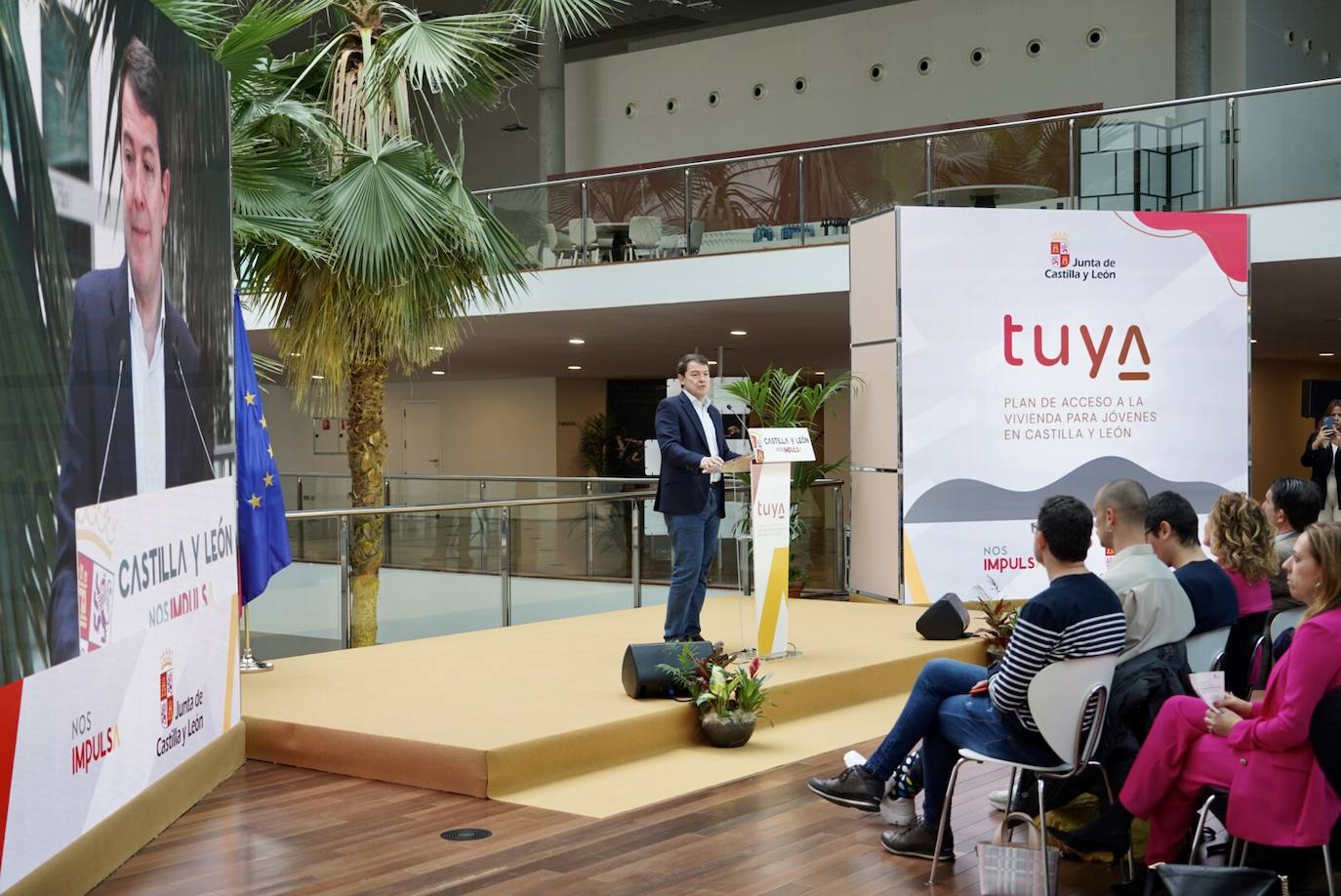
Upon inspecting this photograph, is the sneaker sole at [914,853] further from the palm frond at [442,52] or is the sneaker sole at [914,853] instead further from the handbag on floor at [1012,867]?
the palm frond at [442,52]

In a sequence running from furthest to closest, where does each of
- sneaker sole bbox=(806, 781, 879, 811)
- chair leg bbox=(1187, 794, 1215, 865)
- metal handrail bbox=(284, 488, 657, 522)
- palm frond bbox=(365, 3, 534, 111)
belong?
palm frond bbox=(365, 3, 534, 111) < metal handrail bbox=(284, 488, 657, 522) < sneaker sole bbox=(806, 781, 879, 811) < chair leg bbox=(1187, 794, 1215, 865)

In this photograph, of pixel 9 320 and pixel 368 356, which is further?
pixel 368 356

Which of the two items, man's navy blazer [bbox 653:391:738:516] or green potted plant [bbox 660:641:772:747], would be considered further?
man's navy blazer [bbox 653:391:738:516]

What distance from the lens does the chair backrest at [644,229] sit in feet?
41.8

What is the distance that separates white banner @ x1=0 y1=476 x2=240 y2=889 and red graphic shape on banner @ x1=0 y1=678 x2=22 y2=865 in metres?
0.02

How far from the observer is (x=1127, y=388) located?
8.93m

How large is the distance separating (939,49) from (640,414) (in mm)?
8433

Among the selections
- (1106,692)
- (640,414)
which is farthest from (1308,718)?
(640,414)

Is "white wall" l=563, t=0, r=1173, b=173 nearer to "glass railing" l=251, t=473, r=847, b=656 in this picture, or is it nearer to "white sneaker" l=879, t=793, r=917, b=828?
"glass railing" l=251, t=473, r=847, b=656

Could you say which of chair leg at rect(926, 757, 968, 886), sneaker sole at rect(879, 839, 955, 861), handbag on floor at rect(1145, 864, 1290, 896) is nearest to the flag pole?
sneaker sole at rect(879, 839, 955, 861)

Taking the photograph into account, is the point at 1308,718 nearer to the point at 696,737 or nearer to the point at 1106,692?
the point at 1106,692

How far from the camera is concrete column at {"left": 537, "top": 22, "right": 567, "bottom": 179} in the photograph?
770 inches

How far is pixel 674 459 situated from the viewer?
6629 millimetres

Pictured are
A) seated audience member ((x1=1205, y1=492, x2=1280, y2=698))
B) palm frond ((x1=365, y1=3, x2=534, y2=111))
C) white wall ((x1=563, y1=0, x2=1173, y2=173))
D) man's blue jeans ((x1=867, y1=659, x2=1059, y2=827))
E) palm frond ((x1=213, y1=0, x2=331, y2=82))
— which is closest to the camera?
man's blue jeans ((x1=867, y1=659, x2=1059, y2=827))
